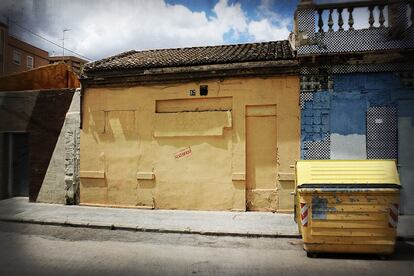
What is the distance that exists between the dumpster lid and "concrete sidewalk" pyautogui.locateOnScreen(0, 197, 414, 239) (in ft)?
5.87

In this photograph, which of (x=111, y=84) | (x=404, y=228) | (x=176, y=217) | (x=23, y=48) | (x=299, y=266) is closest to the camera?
(x=299, y=266)

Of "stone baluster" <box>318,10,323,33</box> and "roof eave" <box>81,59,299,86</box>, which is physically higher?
"stone baluster" <box>318,10,323,33</box>

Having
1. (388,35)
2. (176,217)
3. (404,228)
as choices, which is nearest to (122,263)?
(176,217)

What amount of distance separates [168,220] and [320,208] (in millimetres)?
4340

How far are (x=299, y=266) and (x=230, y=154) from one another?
5.07 metres

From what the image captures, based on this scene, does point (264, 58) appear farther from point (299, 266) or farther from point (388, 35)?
point (299, 266)

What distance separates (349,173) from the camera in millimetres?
6574

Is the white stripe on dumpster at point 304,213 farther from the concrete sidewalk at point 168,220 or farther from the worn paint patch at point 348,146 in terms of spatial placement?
the worn paint patch at point 348,146

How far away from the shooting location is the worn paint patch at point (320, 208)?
6.39 meters

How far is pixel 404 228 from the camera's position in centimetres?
817

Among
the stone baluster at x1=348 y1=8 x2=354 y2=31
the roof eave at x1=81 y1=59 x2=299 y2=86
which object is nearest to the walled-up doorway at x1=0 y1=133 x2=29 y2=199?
the roof eave at x1=81 y1=59 x2=299 y2=86

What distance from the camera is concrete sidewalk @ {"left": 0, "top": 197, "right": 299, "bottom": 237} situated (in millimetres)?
8266

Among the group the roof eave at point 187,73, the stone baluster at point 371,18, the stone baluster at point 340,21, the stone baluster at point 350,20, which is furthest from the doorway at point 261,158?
the stone baluster at point 371,18

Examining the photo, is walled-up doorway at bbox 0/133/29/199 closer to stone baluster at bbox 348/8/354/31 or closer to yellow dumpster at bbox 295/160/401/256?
yellow dumpster at bbox 295/160/401/256
